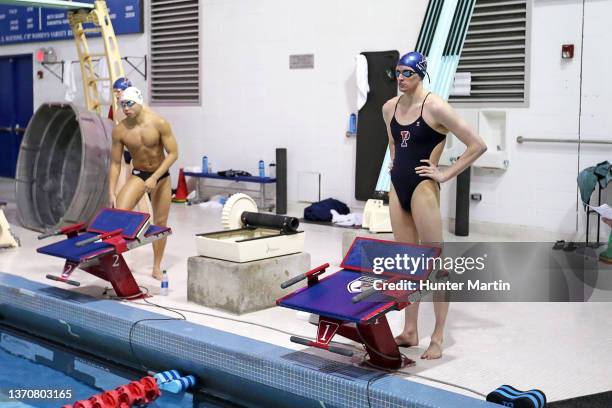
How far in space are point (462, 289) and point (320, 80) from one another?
525cm

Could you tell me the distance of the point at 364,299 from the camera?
13.1ft

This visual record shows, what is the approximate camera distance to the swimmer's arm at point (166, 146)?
6.68 m

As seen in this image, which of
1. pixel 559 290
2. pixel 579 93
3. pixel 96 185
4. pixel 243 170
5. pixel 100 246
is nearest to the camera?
pixel 100 246

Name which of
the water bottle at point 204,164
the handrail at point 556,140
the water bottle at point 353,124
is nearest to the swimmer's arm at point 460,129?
the handrail at point 556,140

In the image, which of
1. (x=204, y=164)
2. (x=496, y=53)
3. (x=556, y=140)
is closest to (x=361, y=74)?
(x=496, y=53)

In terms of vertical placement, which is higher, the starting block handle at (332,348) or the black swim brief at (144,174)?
the black swim brief at (144,174)

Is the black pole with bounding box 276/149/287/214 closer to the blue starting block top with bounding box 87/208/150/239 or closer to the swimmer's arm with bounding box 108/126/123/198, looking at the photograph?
the swimmer's arm with bounding box 108/126/123/198

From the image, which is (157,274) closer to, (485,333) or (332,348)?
(485,333)

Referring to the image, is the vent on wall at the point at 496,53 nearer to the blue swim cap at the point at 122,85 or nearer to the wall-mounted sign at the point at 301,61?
the wall-mounted sign at the point at 301,61

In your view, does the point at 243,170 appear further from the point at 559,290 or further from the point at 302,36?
the point at 559,290

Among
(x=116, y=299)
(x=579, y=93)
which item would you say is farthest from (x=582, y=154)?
(x=116, y=299)

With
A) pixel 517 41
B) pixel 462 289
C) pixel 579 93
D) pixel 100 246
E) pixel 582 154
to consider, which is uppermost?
pixel 517 41

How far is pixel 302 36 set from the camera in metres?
11.3

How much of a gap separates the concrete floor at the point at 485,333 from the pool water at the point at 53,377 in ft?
2.00
